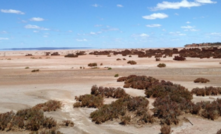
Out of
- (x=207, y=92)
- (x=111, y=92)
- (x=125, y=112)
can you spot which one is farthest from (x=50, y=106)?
(x=207, y=92)

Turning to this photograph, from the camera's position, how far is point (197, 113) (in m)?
8.95

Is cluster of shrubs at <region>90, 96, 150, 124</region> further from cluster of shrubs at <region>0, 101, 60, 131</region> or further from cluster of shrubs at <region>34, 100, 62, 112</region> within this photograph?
cluster of shrubs at <region>34, 100, 62, 112</region>

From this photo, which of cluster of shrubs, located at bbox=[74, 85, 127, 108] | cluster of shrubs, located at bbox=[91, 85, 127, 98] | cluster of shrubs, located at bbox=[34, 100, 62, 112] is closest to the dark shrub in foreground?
cluster of shrubs, located at bbox=[74, 85, 127, 108]

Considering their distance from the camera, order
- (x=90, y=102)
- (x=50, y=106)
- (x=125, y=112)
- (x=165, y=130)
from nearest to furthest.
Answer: (x=165, y=130) → (x=125, y=112) → (x=50, y=106) → (x=90, y=102)

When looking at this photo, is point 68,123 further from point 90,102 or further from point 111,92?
point 111,92

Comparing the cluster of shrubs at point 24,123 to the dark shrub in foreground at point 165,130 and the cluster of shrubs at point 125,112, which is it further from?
the dark shrub in foreground at point 165,130

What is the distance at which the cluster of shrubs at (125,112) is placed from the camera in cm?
831

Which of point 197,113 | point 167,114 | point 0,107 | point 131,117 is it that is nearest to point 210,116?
point 197,113

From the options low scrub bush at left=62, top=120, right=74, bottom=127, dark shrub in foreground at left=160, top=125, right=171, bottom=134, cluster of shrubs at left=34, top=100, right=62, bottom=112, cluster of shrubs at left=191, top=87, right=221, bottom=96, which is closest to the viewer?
dark shrub in foreground at left=160, top=125, right=171, bottom=134

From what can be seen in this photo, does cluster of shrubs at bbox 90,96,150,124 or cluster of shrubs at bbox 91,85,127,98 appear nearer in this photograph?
cluster of shrubs at bbox 90,96,150,124

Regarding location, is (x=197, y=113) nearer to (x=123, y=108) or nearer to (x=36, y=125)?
(x=123, y=108)

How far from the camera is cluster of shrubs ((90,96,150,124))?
27.3 feet

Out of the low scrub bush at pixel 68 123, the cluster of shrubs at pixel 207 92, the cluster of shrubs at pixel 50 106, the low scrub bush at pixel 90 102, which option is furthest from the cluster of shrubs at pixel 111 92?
the low scrub bush at pixel 68 123

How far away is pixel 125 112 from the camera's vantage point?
348 inches
